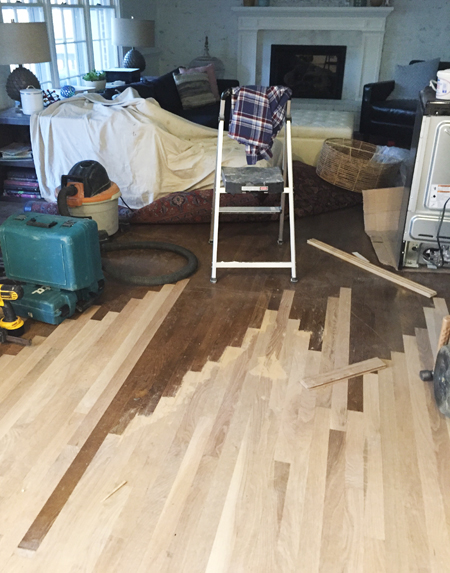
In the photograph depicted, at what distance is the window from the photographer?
4.62 m

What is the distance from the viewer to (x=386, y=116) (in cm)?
565

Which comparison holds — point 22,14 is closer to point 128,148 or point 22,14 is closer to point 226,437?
point 128,148

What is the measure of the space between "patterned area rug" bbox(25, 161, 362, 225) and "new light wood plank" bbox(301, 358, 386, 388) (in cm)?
175

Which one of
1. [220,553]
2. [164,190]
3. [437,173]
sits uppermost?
[437,173]

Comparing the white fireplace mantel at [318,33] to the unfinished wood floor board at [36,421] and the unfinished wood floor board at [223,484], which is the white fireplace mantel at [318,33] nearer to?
Result: the unfinished wood floor board at [223,484]

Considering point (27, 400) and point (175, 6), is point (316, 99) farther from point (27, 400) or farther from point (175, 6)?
point (27, 400)

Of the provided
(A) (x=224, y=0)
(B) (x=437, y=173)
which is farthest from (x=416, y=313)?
(A) (x=224, y=0)

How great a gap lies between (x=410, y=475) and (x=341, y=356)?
2.28ft

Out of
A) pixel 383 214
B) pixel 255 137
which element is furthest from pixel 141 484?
pixel 383 214

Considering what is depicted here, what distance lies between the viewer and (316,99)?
7.15 m

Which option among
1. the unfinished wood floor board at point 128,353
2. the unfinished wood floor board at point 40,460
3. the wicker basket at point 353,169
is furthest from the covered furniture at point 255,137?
the unfinished wood floor board at point 40,460

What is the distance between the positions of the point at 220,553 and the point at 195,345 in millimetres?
1058

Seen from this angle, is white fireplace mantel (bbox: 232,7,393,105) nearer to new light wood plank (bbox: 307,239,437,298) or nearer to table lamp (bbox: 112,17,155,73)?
table lamp (bbox: 112,17,155,73)

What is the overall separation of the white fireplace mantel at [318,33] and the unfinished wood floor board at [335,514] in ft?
19.9
